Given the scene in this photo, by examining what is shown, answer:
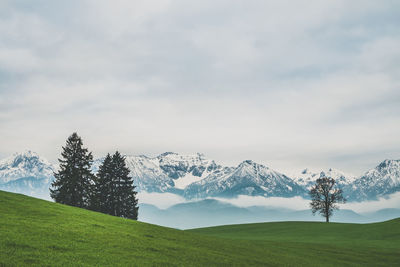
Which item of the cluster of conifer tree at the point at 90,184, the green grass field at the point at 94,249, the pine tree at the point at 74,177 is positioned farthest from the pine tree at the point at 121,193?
the green grass field at the point at 94,249

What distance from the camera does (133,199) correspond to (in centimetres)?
8356

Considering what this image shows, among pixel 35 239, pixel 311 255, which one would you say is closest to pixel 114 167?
pixel 311 255

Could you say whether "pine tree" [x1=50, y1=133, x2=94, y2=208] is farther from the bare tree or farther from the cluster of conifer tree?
the bare tree

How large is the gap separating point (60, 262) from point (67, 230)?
8.60 meters

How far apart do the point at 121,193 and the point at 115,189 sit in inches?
66.5

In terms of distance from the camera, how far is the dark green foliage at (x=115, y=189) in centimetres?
7881

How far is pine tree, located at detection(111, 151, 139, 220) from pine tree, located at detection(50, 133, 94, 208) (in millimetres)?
8361

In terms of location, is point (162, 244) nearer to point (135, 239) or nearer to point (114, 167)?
point (135, 239)

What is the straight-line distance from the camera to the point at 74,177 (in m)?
69.3

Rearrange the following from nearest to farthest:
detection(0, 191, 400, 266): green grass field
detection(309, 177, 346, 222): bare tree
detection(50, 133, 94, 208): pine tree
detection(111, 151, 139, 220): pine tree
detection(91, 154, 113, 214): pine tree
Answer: detection(0, 191, 400, 266): green grass field < detection(50, 133, 94, 208): pine tree < detection(91, 154, 113, 214): pine tree < detection(111, 151, 139, 220): pine tree < detection(309, 177, 346, 222): bare tree

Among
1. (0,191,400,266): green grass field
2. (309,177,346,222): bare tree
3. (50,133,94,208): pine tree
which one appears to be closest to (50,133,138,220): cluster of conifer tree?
(50,133,94,208): pine tree

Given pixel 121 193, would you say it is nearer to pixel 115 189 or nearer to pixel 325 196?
pixel 115 189

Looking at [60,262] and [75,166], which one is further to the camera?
[75,166]

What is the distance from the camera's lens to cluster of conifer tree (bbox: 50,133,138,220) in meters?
69.9
